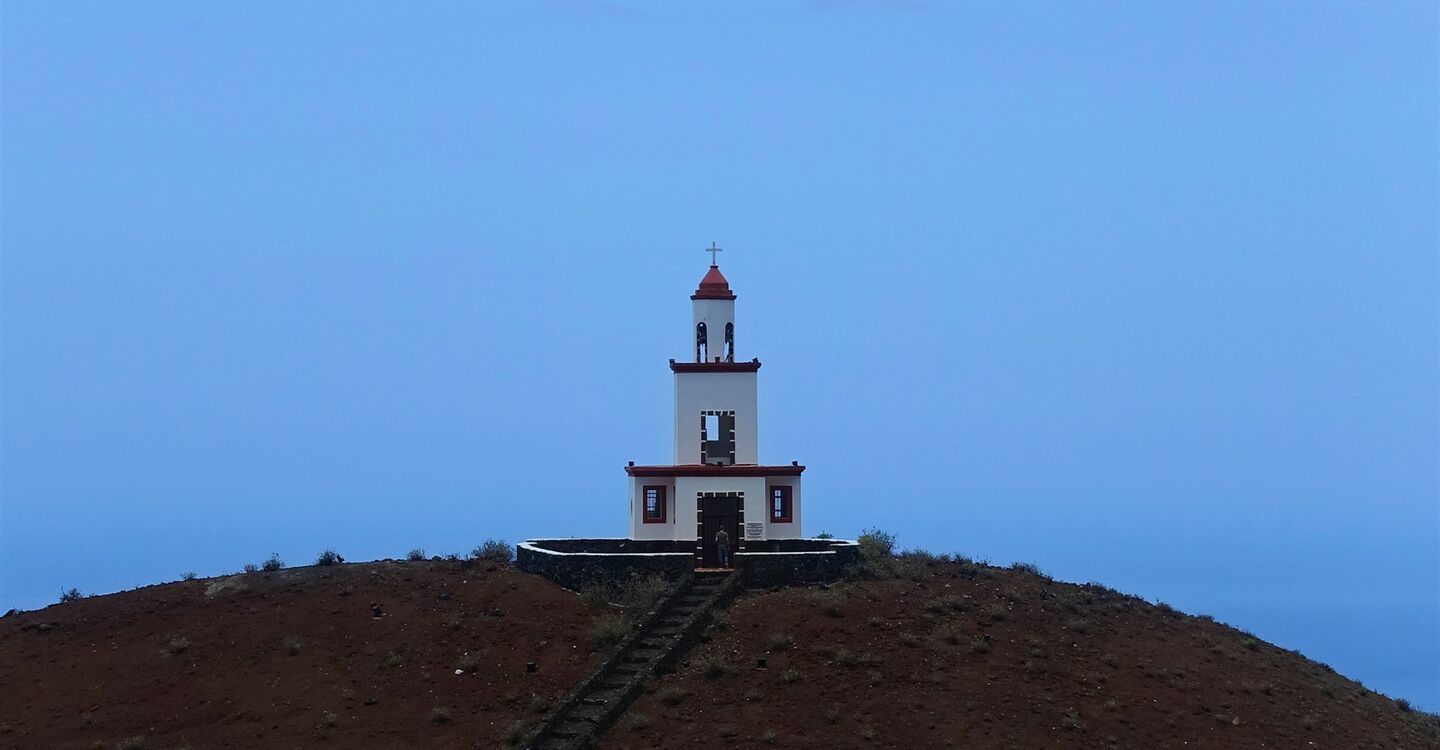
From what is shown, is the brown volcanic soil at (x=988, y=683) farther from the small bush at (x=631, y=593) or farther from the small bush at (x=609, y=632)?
the small bush at (x=631, y=593)

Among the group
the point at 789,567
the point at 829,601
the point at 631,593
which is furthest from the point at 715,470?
the point at 829,601

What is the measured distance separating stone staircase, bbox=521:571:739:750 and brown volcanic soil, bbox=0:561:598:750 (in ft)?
2.90

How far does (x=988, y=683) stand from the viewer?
120ft

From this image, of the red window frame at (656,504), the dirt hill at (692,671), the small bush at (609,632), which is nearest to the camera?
the dirt hill at (692,671)

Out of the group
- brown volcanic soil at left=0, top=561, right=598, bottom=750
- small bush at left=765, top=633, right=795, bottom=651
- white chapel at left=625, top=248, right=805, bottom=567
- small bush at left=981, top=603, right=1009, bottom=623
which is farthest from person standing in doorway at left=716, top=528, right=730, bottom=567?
small bush at left=981, top=603, right=1009, bottom=623

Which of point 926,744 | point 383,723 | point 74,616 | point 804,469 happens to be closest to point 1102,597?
point 804,469

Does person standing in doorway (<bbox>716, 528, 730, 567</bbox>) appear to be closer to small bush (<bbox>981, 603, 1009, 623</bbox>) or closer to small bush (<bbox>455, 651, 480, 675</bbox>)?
small bush (<bbox>981, 603, 1009, 623</bbox>)

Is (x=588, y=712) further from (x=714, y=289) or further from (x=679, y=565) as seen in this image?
(x=714, y=289)

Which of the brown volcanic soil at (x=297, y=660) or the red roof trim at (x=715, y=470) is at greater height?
the red roof trim at (x=715, y=470)

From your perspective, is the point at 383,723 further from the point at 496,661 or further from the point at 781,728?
the point at 781,728

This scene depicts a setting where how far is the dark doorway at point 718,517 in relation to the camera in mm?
46062

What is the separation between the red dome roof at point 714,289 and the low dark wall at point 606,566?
8152mm

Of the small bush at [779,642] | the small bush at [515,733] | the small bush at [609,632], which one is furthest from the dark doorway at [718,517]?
the small bush at [515,733]

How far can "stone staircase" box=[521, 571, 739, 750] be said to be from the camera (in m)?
34.3
